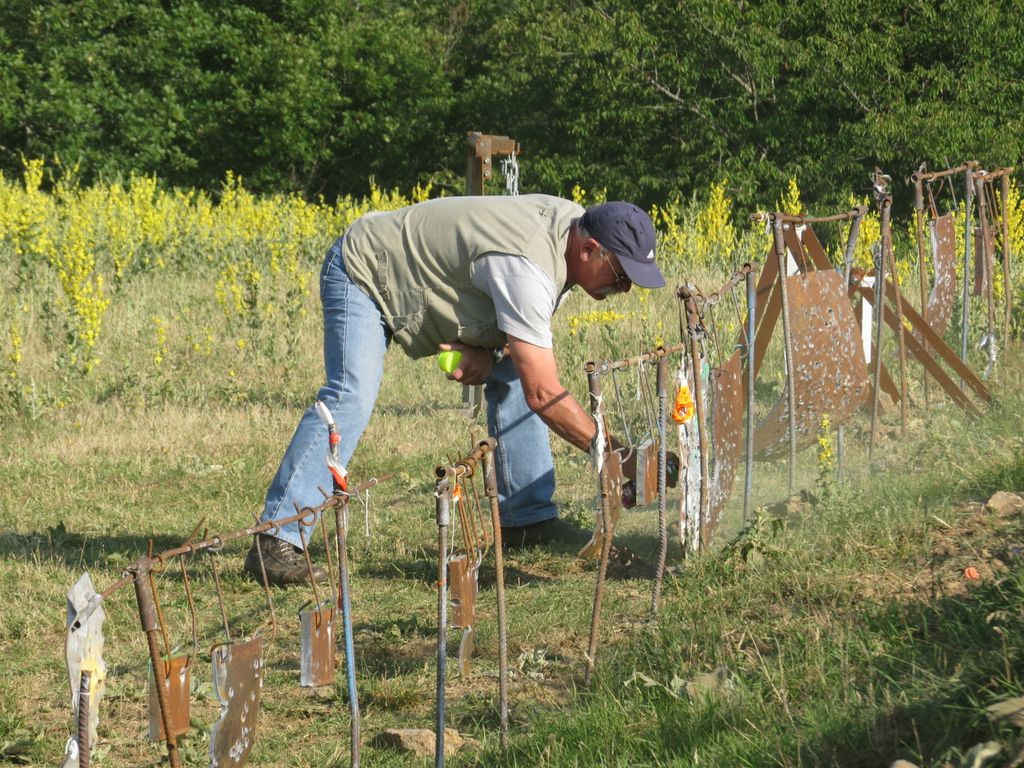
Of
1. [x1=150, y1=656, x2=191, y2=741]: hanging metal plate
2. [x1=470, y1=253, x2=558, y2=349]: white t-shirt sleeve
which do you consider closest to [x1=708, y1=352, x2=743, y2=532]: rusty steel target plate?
[x1=470, y1=253, x2=558, y2=349]: white t-shirt sleeve

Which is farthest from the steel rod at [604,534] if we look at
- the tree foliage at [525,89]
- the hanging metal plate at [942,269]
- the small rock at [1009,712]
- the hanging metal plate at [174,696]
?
the tree foliage at [525,89]

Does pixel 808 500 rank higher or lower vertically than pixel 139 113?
lower

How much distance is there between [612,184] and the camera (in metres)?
22.3

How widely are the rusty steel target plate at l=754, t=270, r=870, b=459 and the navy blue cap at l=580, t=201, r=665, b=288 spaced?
1.00 meters

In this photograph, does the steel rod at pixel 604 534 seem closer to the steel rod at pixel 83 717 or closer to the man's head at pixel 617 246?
the man's head at pixel 617 246

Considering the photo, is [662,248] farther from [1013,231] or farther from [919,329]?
[919,329]

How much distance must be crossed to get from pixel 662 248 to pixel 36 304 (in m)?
5.61

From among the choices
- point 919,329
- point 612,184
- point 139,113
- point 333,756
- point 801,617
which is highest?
point 139,113

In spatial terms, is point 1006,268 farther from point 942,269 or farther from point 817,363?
point 817,363

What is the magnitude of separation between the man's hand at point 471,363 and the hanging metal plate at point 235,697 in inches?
95.4

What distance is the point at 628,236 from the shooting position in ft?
14.5

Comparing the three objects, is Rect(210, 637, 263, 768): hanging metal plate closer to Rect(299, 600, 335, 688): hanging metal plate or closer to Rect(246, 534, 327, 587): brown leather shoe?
Rect(299, 600, 335, 688): hanging metal plate

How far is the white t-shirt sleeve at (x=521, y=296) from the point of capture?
4391 millimetres

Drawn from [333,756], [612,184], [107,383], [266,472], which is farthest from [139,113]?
[333,756]
